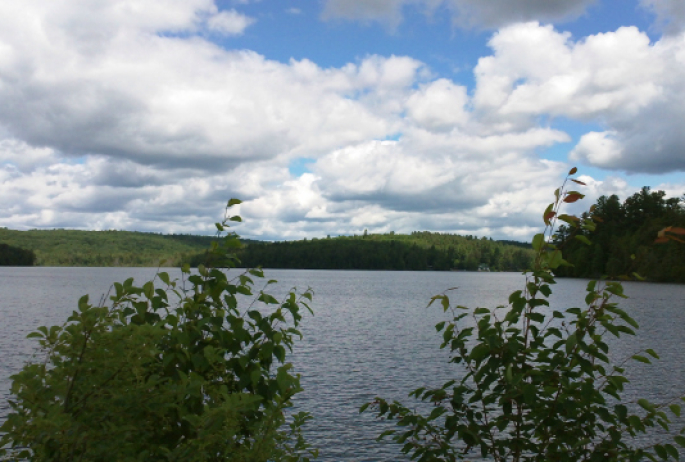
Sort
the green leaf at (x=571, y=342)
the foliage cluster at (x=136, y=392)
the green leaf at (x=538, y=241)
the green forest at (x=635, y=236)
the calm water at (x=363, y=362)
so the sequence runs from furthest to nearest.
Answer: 1. the green forest at (x=635, y=236)
2. the calm water at (x=363, y=362)
3. the green leaf at (x=538, y=241)
4. the green leaf at (x=571, y=342)
5. the foliage cluster at (x=136, y=392)

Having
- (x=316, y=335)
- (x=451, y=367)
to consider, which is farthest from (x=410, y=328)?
(x=451, y=367)

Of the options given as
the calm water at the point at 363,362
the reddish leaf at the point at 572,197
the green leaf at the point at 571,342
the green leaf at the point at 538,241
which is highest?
the reddish leaf at the point at 572,197

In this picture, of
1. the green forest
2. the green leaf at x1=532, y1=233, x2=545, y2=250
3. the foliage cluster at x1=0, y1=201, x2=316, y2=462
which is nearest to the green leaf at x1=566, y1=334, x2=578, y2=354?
the green leaf at x1=532, y1=233, x2=545, y2=250

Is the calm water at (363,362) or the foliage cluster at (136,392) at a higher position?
the foliage cluster at (136,392)

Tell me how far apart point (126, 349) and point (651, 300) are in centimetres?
A: 8618

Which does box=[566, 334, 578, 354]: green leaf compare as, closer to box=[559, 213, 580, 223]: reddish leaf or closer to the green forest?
box=[559, 213, 580, 223]: reddish leaf

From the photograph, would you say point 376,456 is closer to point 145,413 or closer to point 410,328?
point 145,413

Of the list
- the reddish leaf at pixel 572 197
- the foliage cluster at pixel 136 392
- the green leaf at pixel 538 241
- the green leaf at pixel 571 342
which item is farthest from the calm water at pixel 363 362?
the reddish leaf at pixel 572 197

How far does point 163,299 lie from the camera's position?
4895 mm

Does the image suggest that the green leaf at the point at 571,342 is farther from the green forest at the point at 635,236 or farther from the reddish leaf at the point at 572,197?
the green forest at the point at 635,236

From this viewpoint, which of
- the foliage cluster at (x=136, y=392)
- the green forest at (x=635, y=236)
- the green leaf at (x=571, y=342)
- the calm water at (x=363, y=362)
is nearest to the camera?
the foliage cluster at (x=136, y=392)

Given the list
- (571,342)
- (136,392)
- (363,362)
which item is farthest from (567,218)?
(363,362)

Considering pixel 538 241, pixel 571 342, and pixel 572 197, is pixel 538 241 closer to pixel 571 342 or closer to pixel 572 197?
pixel 572 197

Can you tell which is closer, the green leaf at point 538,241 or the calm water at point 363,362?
the green leaf at point 538,241
